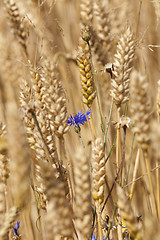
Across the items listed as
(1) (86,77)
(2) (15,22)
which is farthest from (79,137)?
(2) (15,22)

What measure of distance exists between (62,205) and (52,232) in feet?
0.14

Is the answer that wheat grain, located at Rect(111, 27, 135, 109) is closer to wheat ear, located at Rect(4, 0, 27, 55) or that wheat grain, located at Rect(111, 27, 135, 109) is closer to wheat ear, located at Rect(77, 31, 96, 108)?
wheat ear, located at Rect(77, 31, 96, 108)

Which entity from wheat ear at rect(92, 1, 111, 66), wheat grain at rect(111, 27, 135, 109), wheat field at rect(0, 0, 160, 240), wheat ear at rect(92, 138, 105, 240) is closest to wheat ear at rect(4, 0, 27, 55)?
wheat field at rect(0, 0, 160, 240)

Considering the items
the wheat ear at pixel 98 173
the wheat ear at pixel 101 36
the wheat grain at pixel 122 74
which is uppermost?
the wheat ear at pixel 101 36

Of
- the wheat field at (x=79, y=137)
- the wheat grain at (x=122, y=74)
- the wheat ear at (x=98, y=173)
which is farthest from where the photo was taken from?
the wheat grain at (x=122, y=74)

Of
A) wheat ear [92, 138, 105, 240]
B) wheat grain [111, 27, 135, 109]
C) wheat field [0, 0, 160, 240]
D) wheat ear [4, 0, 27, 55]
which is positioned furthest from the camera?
wheat ear [4, 0, 27, 55]

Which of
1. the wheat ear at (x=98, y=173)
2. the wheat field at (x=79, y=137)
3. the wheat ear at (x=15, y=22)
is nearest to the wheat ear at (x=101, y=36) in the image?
the wheat field at (x=79, y=137)

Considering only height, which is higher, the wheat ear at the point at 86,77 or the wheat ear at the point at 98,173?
the wheat ear at the point at 86,77

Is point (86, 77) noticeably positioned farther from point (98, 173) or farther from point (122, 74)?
point (98, 173)

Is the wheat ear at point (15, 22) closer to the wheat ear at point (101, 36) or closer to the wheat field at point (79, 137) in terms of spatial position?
the wheat field at point (79, 137)

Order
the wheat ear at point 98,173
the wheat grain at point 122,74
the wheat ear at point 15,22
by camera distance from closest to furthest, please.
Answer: the wheat ear at point 98,173
the wheat grain at point 122,74
the wheat ear at point 15,22

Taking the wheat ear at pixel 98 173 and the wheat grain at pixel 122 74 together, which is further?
the wheat grain at pixel 122 74

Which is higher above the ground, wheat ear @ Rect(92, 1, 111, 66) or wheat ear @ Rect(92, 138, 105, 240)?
wheat ear @ Rect(92, 1, 111, 66)

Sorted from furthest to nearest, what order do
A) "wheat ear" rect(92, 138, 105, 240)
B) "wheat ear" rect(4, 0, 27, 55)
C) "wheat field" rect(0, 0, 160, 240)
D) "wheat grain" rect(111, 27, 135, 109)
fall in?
"wheat ear" rect(4, 0, 27, 55)
"wheat grain" rect(111, 27, 135, 109)
"wheat ear" rect(92, 138, 105, 240)
"wheat field" rect(0, 0, 160, 240)
